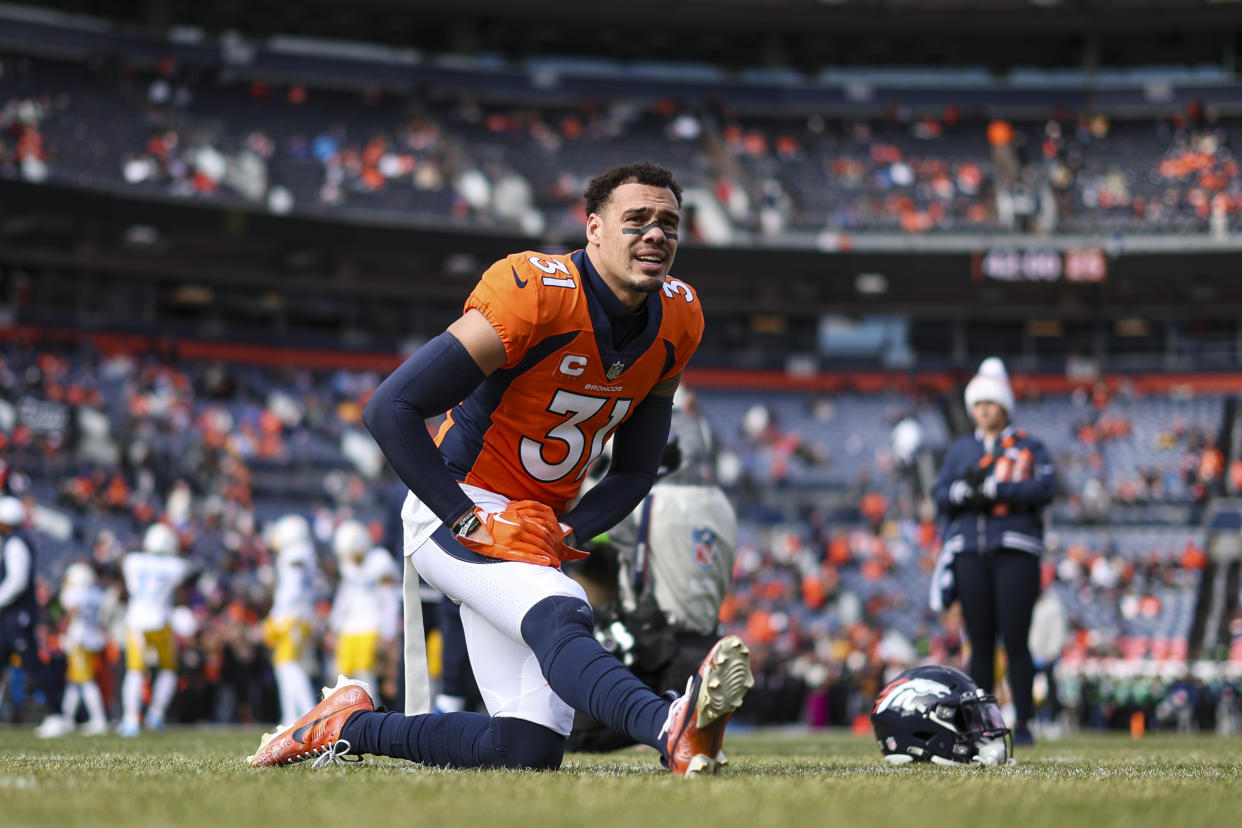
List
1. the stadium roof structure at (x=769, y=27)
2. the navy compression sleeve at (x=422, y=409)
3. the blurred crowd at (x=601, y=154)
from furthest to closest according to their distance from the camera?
the stadium roof structure at (x=769, y=27) → the blurred crowd at (x=601, y=154) → the navy compression sleeve at (x=422, y=409)

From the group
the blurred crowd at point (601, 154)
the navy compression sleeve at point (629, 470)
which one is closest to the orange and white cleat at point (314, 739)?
the navy compression sleeve at point (629, 470)

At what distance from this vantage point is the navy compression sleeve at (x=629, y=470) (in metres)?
4.66

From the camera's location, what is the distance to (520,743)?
4254 millimetres

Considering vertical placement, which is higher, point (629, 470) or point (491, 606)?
point (629, 470)

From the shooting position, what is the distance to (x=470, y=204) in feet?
94.7

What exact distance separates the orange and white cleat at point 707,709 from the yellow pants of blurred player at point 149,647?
373 inches

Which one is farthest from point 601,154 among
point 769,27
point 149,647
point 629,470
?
point 629,470

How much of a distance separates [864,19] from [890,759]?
1124 inches

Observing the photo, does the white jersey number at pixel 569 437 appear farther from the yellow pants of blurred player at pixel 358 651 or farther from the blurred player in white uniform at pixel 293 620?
the yellow pants of blurred player at pixel 358 651

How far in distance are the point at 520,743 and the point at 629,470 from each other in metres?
1.04

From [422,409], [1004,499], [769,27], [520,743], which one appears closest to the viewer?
[422,409]

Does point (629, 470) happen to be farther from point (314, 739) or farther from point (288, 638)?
point (288, 638)

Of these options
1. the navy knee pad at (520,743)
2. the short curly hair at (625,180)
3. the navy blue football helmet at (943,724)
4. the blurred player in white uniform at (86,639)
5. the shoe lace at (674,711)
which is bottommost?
the blurred player in white uniform at (86,639)

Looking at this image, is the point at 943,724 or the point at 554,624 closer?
the point at 554,624
